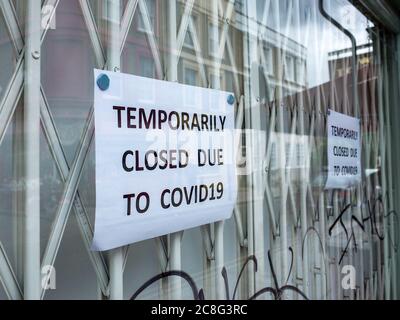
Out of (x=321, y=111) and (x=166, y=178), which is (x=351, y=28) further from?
(x=166, y=178)

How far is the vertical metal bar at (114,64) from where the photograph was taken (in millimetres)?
997

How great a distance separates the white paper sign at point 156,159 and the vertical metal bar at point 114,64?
4 centimetres

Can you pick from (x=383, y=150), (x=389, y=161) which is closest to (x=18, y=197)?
(x=383, y=150)

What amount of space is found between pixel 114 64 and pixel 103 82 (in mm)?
74

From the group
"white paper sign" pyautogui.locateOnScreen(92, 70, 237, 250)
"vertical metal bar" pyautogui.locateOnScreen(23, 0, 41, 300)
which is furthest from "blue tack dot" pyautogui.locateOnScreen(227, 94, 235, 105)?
"vertical metal bar" pyautogui.locateOnScreen(23, 0, 41, 300)

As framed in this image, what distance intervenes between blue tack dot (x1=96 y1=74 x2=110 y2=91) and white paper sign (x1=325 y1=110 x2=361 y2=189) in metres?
1.43

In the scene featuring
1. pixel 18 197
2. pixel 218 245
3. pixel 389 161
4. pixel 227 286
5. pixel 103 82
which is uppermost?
pixel 103 82

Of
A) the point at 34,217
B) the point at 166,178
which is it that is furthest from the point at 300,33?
the point at 34,217

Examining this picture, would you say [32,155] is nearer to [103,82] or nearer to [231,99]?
[103,82]

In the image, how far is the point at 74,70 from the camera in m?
0.97

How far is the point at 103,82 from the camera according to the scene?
0.97m

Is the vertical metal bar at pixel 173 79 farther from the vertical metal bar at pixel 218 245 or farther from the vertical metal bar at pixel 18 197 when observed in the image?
the vertical metal bar at pixel 18 197

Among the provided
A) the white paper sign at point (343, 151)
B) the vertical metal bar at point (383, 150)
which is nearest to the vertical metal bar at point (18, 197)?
the white paper sign at point (343, 151)

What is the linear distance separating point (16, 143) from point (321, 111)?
159 cm
